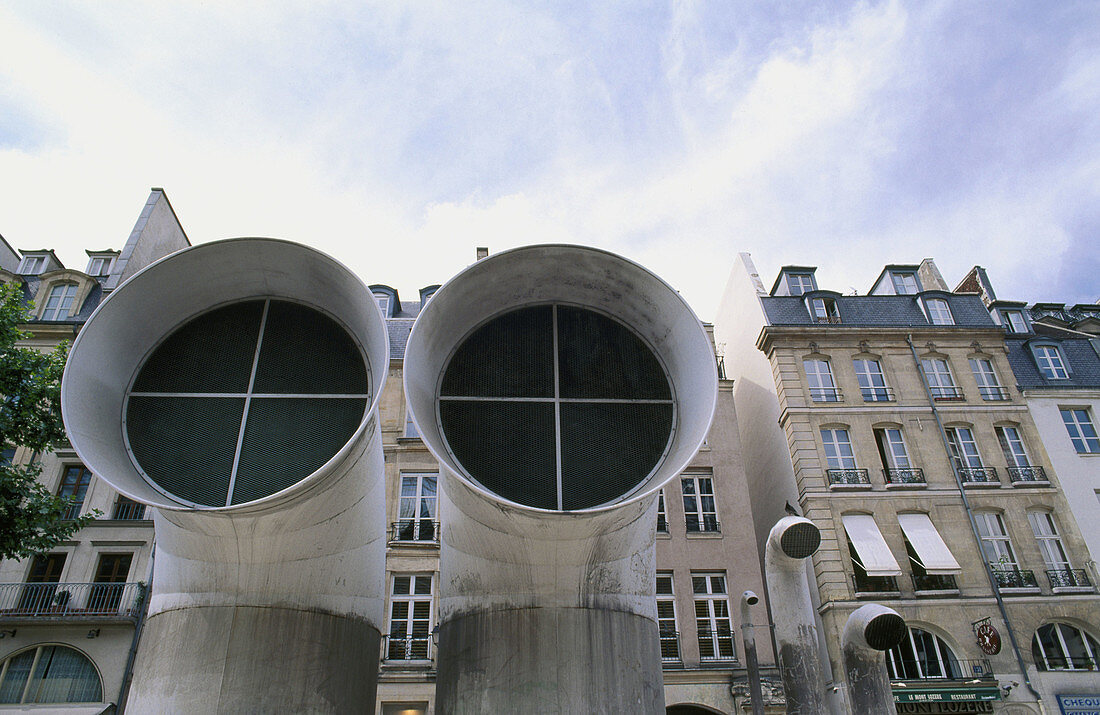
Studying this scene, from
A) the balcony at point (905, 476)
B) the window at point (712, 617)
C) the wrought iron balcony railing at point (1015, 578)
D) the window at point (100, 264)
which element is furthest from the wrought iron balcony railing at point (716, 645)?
the window at point (100, 264)

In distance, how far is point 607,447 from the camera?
316 inches

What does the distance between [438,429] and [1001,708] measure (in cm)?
2042

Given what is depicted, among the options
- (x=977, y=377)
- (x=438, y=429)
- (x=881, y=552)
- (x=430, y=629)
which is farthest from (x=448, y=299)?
(x=977, y=377)

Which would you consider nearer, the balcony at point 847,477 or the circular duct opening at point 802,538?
the circular duct opening at point 802,538

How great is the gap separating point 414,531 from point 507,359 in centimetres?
1440

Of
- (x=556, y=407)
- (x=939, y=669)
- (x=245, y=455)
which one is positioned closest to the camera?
(x=245, y=455)

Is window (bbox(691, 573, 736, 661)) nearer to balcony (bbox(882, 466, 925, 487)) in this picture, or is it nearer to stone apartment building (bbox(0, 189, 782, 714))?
stone apartment building (bbox(0, 189, 782, 714))

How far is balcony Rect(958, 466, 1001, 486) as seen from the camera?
76.1ft

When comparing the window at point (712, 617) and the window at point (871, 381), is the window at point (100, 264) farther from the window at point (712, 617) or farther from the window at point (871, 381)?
the window at point (871, 381)

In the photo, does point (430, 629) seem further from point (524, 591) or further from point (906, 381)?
point (906, 381)

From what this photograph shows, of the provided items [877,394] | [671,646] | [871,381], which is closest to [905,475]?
[877,394]

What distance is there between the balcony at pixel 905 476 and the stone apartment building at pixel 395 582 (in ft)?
15.7

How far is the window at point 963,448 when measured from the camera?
2356 centimetres

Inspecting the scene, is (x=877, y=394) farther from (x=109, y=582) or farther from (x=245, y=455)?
(x=109, y=582)
